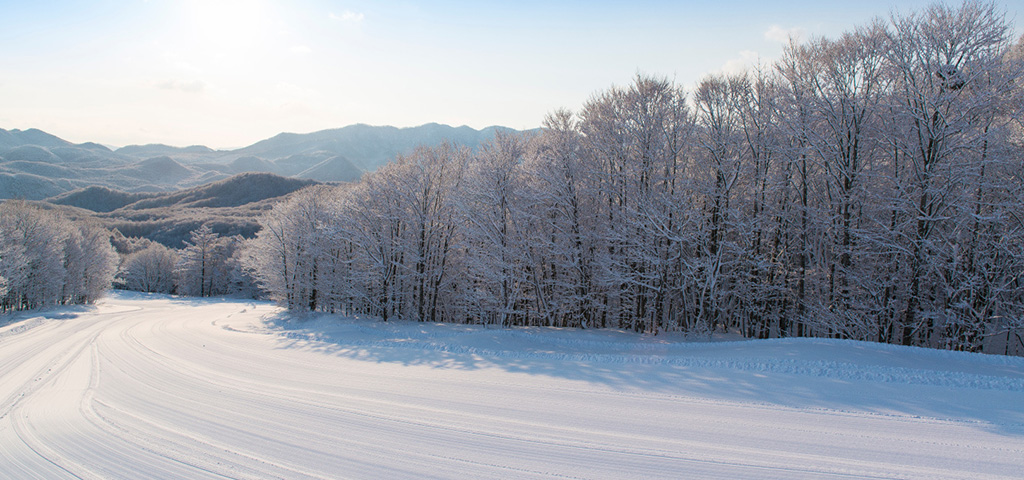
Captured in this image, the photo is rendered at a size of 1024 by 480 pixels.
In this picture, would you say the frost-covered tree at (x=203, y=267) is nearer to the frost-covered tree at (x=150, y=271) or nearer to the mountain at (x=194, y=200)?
the frost-covered tree at (x=150, y=271)

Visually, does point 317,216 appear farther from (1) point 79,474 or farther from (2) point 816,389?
(2) point 816,389

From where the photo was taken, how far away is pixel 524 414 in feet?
26.2

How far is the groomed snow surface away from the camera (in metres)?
6.05

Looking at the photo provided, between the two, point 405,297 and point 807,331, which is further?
point 405,297

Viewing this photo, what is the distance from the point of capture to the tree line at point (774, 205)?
13.8 metres

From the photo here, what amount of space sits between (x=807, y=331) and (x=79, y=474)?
21504 mm

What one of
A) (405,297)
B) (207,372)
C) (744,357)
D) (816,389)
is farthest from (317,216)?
(816,389)

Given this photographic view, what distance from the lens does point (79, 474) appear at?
20.3ft

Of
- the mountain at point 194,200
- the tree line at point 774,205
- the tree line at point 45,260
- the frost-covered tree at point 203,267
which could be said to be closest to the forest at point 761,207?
the tree line at point 774,205

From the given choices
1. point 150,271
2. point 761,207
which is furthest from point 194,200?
point 761,207

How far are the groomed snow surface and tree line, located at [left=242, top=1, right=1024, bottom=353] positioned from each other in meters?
4.76

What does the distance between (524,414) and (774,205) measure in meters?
15.6

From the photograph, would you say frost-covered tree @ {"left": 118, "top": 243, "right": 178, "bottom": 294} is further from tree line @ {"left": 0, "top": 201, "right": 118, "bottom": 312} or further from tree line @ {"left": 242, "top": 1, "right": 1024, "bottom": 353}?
tree line @ {"left": 242, "top": 1, "right": 1024, "bottom": 353}

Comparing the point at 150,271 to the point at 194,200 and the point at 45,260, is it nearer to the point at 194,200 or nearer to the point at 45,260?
the point at 45,260
